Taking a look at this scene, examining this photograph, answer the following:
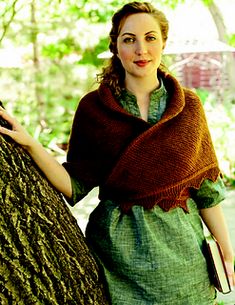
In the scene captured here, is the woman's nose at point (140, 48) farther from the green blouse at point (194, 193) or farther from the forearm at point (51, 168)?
the forearm at point (51, 168)

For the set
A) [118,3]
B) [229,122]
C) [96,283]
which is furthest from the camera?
[229,122]

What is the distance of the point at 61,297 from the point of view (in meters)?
1.76

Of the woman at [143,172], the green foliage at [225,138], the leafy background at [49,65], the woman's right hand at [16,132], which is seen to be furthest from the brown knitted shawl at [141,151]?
the leafy background at [49,65]

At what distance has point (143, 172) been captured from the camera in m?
1.95

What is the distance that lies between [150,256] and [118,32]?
2.26 feet

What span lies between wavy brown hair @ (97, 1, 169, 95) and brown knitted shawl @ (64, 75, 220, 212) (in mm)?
43

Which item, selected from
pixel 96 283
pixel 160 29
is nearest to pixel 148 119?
pixel 160 29

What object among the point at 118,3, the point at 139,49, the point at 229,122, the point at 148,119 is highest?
the point at 139,49

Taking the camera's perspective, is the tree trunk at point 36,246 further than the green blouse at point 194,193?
No

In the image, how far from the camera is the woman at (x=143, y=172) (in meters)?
1.90

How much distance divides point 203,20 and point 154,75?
1310 centimetres

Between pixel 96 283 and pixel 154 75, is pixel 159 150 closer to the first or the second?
pixel 154 75

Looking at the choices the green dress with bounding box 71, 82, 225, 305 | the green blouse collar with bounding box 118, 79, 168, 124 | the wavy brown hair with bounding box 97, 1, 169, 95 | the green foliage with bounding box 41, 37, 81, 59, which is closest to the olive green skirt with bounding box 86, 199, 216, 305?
the green dress with bounding box 71, 82, 225, 305

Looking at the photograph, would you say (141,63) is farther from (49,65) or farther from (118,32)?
(49,65)
